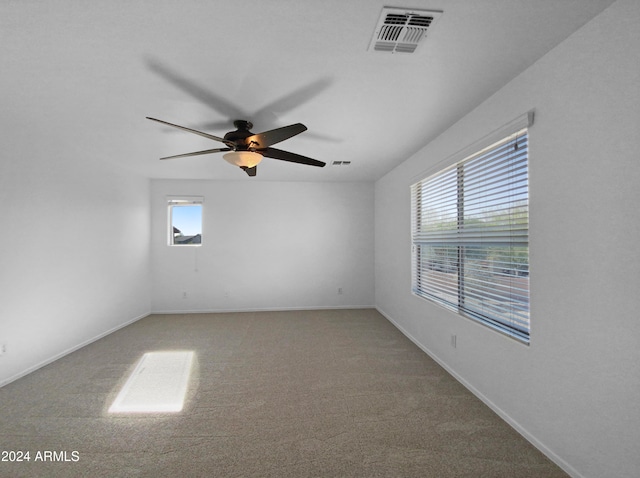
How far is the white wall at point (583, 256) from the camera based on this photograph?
1385 mm

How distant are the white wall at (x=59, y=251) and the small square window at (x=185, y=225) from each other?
2.43 feet

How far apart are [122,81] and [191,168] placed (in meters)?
2.62

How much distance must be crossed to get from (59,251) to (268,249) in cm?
304

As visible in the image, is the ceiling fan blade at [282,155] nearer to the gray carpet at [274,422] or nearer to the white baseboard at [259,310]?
the gray carpet at [274,422]

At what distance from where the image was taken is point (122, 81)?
2.10m

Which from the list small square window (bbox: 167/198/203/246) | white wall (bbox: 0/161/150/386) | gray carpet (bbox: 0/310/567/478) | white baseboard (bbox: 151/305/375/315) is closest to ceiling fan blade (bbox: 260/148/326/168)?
gray carpet (bbox: 0/310/567/478)

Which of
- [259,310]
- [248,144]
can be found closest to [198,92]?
[248,144]

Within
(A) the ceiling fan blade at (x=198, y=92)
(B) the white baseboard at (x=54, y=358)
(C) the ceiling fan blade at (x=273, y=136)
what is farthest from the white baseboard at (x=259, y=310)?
(A) the ceiling fan blade at (x=198, y=92)

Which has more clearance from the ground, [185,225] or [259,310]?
[185,225]

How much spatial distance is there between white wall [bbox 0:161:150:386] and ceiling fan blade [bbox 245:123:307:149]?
2373 mm

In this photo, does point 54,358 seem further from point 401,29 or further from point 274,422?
point 401,29

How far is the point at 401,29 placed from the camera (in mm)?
1587

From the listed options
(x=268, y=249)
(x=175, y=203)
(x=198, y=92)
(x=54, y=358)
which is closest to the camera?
(x=198, y=92)

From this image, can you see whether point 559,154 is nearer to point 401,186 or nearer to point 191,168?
point 401,186
